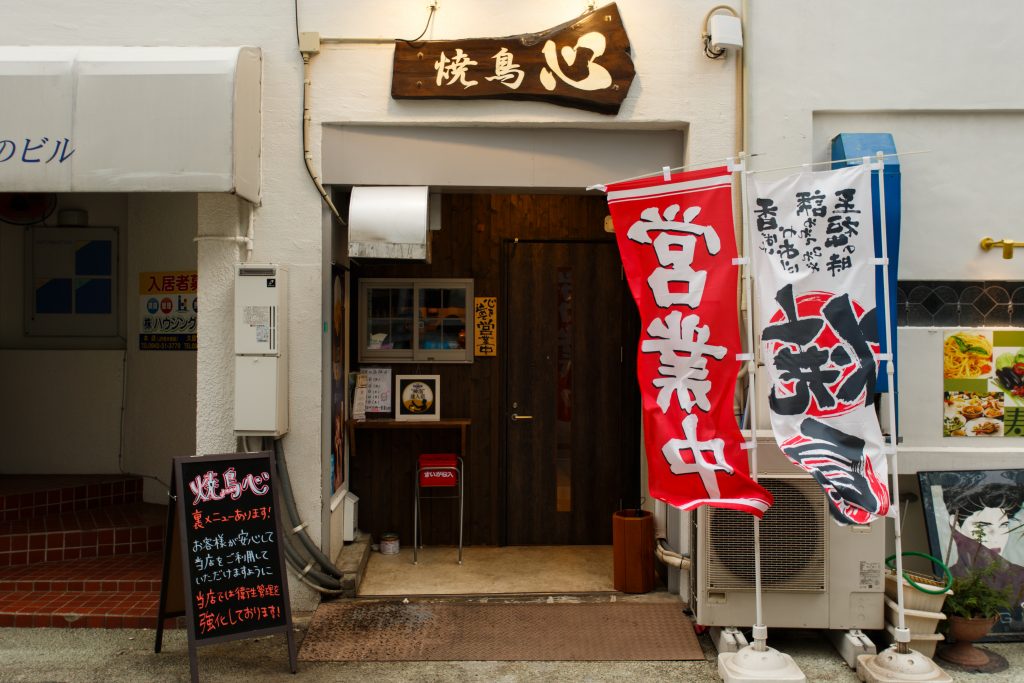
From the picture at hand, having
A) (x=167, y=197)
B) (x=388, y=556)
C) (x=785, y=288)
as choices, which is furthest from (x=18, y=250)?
(x=785, y=288)

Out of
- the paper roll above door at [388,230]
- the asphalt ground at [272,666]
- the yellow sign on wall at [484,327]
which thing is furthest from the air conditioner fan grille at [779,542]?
the yellow sign on wall at [484,327]

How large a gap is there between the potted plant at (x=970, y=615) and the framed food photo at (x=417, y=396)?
4.38 metres

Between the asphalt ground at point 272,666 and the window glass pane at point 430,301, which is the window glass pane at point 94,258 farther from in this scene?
the asphalt ground at point 272,666

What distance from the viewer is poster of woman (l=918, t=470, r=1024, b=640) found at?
19.4ft

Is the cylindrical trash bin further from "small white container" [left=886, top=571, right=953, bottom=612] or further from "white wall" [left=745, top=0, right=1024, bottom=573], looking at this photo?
"small white container" [left=886, top=571, right=953, bottom=612]

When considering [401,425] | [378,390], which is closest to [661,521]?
[401,425]

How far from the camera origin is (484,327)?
7898 millimetres

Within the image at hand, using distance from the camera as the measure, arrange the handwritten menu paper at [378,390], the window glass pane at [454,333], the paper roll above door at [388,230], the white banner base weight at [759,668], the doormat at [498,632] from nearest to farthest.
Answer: the white banner base weight at [759,668] → the doormat at [498,632] → the paper roll above door at [388,230] → the handwritten menu paper at [378,390] → the window glass pane at [454,333]

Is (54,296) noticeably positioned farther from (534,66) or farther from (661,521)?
(661,521)

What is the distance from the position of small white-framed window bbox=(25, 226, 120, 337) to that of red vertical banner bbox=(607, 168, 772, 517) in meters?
5.59

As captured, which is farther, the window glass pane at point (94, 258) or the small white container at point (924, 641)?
the window glass pane at point (94, 258)

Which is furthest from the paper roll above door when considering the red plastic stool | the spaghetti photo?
the spaghetti photo

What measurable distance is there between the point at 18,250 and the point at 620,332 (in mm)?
5908

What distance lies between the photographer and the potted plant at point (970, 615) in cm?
552
